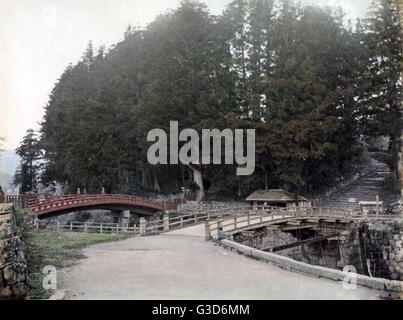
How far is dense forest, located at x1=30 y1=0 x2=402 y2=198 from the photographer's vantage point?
33688 millimetres

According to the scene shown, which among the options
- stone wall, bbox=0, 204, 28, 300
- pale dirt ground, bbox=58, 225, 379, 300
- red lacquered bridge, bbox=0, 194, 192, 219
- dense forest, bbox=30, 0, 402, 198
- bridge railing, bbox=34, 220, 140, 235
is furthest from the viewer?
dense forest, bbox=30, 0, 402, 198

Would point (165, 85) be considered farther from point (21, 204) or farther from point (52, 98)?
point (52, 98)

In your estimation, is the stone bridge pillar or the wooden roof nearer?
the wooden roof

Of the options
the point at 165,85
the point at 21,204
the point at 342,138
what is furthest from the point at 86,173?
the point at 342,138

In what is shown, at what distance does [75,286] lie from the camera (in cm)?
938

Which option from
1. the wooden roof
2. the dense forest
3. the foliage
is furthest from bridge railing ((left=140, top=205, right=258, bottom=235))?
the foliage

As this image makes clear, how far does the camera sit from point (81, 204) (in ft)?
105

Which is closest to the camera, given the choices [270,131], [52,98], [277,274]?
[277,274]

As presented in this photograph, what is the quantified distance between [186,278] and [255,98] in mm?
29715

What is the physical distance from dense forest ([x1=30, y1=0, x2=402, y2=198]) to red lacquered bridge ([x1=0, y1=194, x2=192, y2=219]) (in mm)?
5507

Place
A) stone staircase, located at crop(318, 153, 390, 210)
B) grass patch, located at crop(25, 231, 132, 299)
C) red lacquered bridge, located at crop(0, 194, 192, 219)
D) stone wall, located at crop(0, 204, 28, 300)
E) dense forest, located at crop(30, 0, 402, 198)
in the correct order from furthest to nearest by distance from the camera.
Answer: stone staircase, located at crop(318, 153, 390, 210) < dense forest, located at crop(30, 0, 402, 198) < red lacquered bridge, located at crop(0, 194, 192, 219) < grass patch, located at crop(25, 231, 132, 299) < stone wall, located at crop(0, 204, 28, 300)

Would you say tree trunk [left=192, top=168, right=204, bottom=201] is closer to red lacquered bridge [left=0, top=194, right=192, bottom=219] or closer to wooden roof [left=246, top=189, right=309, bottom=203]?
red lacquered bridge [left=0, top=194, right=192, bottom=219]

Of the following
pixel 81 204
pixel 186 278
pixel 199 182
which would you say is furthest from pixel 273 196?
pixel 186 278
